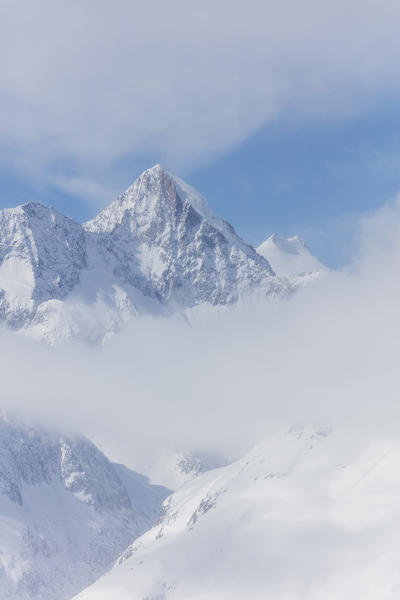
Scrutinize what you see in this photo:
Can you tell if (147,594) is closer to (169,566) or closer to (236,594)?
(169,566)

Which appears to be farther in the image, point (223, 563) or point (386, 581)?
point (223, 563)

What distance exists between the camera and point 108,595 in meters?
199

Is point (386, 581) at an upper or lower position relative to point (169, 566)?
lower

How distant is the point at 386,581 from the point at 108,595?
7537 centimetres

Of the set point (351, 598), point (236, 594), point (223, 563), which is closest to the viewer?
point (351, 598)

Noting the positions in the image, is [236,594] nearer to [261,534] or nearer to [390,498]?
[261,534]

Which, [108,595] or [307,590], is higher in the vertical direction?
[108,595]

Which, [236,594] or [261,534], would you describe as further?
[261,534]

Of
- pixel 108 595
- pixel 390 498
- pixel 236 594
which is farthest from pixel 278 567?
pixel 108 595

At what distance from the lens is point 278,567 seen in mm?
179875

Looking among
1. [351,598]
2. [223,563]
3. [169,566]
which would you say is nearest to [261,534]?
[223,563]

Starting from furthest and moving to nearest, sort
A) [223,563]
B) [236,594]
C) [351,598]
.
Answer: [223,563], [236,594], [351,598]

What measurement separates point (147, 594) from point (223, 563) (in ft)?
67.1

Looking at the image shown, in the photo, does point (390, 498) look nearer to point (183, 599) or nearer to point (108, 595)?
point (183, 599)
